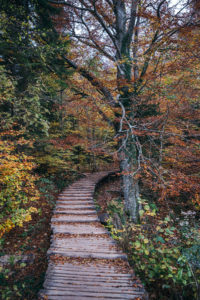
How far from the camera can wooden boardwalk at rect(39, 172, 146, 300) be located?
2.71m

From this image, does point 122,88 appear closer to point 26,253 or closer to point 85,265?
point 85,265

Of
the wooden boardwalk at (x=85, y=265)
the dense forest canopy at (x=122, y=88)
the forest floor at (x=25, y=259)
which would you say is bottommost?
the forest floor at (x=25, y=259)

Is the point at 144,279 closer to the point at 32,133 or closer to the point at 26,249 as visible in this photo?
the point at 26,249

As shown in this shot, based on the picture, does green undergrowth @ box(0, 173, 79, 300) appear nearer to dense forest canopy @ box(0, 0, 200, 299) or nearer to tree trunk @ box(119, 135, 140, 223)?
dense forest canopy @ box(0, 0, 200, 299)

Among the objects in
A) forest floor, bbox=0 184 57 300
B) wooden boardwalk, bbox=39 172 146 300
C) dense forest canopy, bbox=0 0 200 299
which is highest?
dense forest canopy, bbox=0 0 200 299

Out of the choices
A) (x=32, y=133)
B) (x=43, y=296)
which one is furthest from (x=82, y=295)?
(x=32, y=133)

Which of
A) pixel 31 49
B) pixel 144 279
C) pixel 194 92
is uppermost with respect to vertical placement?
pixel 31 49

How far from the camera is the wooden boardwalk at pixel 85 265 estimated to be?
2711mm

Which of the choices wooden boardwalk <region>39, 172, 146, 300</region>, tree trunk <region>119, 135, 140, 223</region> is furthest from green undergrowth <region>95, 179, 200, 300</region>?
tree trunk <region>119, 135, 140, 223</region>

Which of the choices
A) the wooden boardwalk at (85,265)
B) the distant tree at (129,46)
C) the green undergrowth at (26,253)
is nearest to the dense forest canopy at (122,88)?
the distant tree at (129,46)

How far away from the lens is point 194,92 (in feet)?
25.6

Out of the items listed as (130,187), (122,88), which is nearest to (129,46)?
(122,88)

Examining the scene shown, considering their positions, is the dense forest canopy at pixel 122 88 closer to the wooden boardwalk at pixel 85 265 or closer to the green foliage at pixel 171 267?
the green foliage at pixel 171 267

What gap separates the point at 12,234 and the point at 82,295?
3542mm
